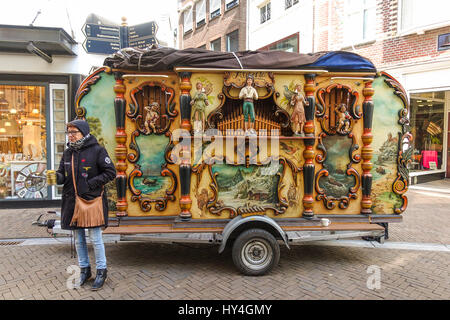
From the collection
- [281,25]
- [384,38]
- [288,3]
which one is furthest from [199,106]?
[288,3]

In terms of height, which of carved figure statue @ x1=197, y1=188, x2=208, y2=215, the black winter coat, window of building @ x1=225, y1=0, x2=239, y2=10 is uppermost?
window of building @ x1=225, y1=0, x2=239, y2=10

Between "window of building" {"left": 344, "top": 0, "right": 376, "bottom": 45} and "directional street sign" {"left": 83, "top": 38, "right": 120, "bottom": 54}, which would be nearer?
"directional street sign" {"left": 83, "top": 38, "right": 120, "bottom": 54}

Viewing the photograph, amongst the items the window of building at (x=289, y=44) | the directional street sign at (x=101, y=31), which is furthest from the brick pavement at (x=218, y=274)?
the window of building at (x=289, y=44)

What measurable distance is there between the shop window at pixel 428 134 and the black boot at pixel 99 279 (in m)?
12.2

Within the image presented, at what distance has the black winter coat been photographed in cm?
369

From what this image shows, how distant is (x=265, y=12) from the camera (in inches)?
600

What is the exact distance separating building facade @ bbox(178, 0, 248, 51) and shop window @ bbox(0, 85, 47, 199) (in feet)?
36.8

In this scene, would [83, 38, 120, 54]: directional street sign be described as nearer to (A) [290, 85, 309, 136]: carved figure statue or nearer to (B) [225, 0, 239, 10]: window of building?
(A) [290, 85, 309, 136]: carved figure statue

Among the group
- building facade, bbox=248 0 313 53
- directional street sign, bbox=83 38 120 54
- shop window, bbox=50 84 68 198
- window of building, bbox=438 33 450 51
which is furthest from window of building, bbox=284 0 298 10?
shop window, bbox=50 84 68 198

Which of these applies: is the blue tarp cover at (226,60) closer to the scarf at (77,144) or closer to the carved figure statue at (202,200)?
the scarf at (77,144)

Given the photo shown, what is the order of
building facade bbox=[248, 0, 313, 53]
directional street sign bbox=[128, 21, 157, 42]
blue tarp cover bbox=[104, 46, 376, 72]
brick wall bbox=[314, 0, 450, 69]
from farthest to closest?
building facade bbox=[248, 0, 313, 53], brick wall bbox=[314, 0, 450, 69], directional street sign bbox=[128, 21, 157, 42], blue tarp cover bbox=[104, 46, 376, 72]

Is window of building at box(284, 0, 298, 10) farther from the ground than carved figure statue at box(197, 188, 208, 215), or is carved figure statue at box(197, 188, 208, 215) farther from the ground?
window of building at box(284, 0, 298, 10)

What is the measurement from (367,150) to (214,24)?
16.6 m

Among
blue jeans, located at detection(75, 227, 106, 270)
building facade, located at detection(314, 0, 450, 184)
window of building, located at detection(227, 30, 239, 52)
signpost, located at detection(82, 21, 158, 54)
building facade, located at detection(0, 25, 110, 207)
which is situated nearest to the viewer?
blue jeans, located at detection(75, 227, 106, 270)
